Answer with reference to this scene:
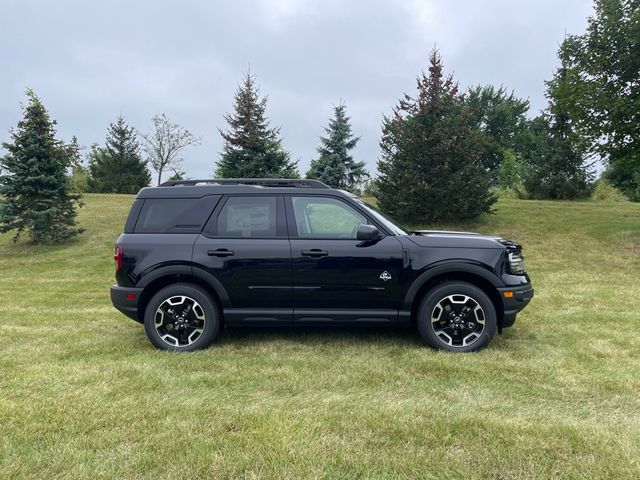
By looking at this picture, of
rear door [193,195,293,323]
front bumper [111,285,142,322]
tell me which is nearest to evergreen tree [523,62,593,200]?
rear door [193,195,293,323]

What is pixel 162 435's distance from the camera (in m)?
2.91

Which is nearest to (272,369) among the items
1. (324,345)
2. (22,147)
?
(324,345)

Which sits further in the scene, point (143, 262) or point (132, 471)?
point (143, 262)

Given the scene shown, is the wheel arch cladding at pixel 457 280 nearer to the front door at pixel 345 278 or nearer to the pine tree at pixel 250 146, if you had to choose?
the front door at pixel 345 278

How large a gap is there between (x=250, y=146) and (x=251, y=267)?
Result: 1329 cm

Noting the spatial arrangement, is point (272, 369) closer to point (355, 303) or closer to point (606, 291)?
point (355, 303)

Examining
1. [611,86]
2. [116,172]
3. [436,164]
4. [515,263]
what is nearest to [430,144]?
[436,164]

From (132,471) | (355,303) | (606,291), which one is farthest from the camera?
(606,291)

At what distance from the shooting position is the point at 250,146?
679 inches

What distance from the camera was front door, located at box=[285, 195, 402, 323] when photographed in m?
4.68

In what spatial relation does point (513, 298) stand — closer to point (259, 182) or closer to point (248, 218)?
point (248, 218)

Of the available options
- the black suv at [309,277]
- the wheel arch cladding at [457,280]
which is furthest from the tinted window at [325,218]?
the wheel arch cladding at [457,280]

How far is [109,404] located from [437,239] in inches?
136

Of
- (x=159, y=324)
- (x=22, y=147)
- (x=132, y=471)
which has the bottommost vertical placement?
(x=132, y=471)
